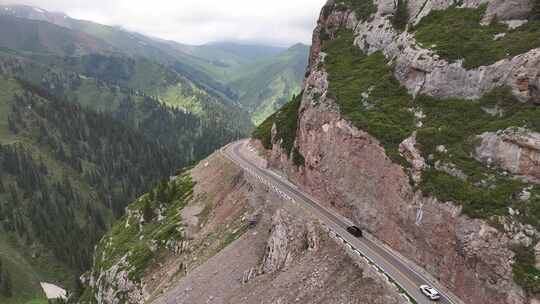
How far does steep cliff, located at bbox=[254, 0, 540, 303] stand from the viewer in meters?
35.2

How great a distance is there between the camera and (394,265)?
41781 millimetres

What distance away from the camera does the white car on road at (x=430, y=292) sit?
3544 cm

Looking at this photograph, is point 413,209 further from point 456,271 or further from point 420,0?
point 420,0

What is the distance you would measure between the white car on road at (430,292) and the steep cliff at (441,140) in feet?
8.10

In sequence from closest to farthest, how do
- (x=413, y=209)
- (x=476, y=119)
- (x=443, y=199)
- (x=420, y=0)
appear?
(x=443, y=199) → (x=413, y=209) → (x=476, y=119) → (x=420, y=0)

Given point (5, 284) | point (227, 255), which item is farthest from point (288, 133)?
point (5, 284)

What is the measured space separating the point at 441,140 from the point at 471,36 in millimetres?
21182

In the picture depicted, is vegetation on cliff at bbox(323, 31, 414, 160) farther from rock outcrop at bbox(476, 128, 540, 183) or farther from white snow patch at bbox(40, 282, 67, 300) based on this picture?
white snow patch at bbox(40, 282, 67, 300)

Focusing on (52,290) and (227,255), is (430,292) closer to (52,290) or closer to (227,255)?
(227,255)

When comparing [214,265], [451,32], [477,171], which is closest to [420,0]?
[451,32]

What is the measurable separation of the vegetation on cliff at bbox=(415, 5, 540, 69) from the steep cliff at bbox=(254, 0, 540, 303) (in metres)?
0.20

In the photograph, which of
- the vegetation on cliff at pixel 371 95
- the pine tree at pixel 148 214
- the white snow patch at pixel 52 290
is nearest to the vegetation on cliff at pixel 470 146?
the vegetation on cliff at pixel 371 95

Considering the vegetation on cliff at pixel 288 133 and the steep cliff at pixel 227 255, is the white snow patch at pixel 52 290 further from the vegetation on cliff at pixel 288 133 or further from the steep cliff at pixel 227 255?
the vegetation on cliff at pixel 288 133

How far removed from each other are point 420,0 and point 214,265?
6459 cm
